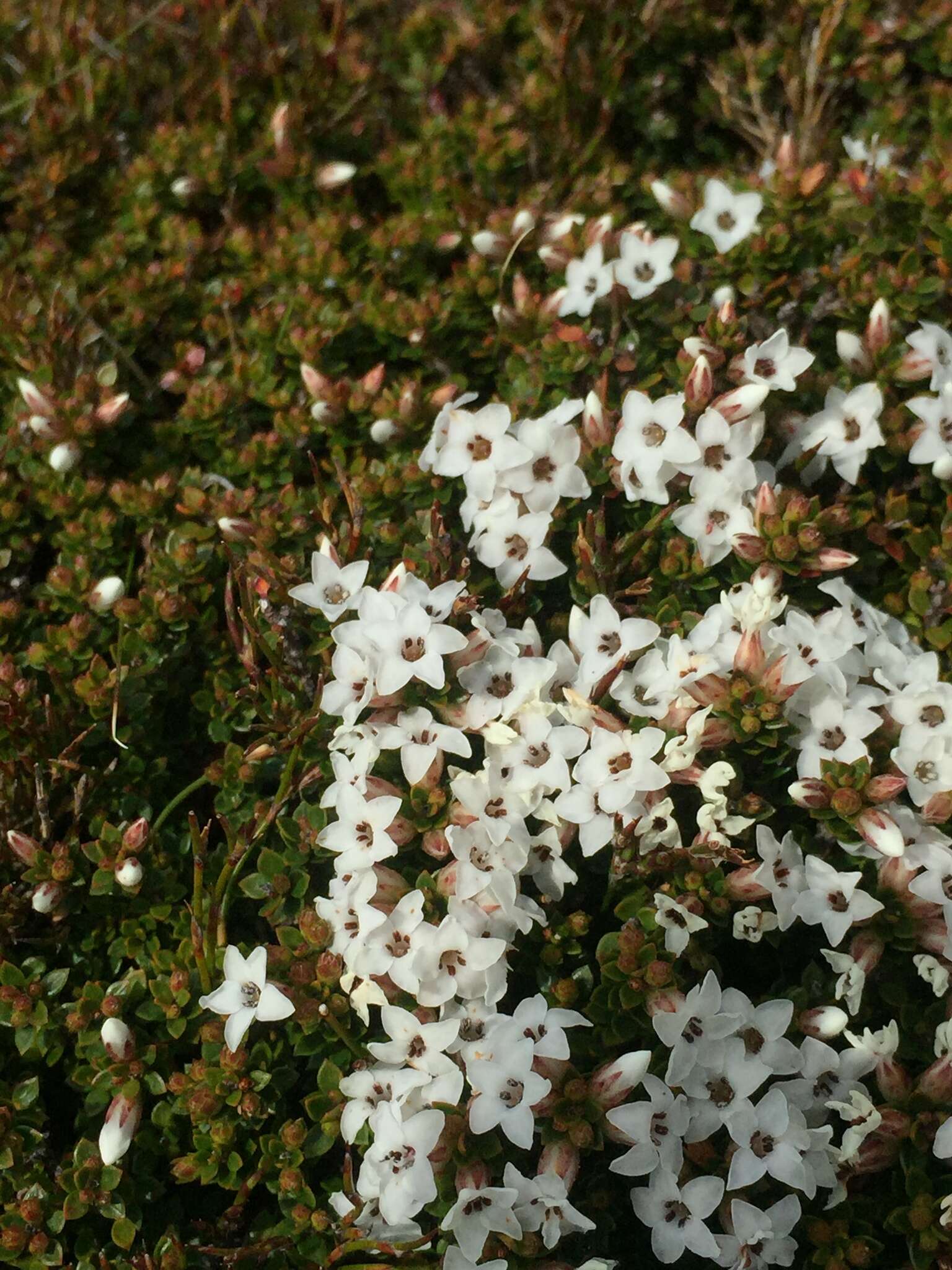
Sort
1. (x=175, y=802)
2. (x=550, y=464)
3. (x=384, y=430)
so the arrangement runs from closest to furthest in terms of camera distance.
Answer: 1. (x=175, y=802)
2. (x=550, y=464)
3. (x=384, y=430)

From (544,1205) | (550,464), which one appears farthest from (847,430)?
(544,1205)

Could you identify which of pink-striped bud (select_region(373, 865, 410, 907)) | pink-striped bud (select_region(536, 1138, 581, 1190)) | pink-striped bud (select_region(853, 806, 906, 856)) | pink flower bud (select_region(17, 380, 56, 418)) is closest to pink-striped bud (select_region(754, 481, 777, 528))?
pink-striped bud (select_region(853, 806, 906, 856))

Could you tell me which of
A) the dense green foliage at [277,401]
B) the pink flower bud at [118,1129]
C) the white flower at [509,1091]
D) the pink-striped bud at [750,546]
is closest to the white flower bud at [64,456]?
the dense green foliage at [277,401]

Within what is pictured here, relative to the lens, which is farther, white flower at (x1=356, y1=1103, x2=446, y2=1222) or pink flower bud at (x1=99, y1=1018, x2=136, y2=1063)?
pink flower bud at (x1=99, y1=1018, x2=136, y2=1063)

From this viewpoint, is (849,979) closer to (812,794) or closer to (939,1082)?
(939,1082)

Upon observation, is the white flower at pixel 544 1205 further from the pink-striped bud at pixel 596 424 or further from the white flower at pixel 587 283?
the white flower at pixel 587 283

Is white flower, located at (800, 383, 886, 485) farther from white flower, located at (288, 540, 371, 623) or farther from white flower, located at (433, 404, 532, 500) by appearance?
white flower, located at (288, 540, 371, 623)
